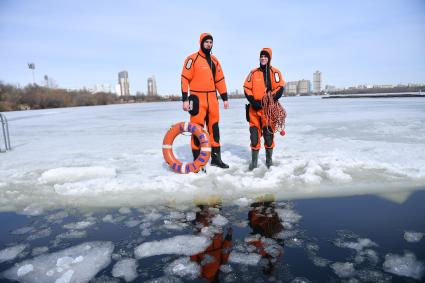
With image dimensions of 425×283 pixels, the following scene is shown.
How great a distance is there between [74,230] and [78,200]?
2.36 ft

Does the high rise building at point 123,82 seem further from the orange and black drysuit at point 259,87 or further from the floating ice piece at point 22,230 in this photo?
the floating ice piece at point 22,230

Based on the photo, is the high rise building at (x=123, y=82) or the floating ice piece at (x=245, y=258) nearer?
the floating ice piece at (x=245, y=258)

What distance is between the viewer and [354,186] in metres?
3.13

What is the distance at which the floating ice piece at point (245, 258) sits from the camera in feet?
5.87

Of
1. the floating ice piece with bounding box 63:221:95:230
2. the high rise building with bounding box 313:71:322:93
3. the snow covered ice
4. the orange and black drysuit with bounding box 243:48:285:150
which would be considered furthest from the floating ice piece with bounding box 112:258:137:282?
the high rise building with bounding box 313:71:322:93

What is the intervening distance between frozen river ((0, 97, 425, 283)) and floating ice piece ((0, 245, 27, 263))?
12 millimetres

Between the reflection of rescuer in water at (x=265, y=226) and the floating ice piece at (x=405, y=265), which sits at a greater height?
the reflection of rescuer in water at (x=265, y=226)

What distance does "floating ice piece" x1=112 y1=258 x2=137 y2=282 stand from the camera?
1702 millimetres

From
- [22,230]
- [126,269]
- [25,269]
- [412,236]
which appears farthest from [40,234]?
[412,236]

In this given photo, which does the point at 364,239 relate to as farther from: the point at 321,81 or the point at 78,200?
the point at 321,81

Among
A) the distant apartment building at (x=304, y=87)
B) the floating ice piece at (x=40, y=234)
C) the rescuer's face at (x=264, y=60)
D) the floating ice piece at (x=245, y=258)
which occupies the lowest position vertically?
the floating ice piece at (x=245, y=258)

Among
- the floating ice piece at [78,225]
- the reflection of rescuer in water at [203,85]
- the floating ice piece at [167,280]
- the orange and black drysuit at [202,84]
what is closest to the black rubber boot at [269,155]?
the reflection of rescuer in water at [203,85]

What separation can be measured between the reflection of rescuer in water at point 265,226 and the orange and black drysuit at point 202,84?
1581mm

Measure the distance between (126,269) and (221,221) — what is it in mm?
853
